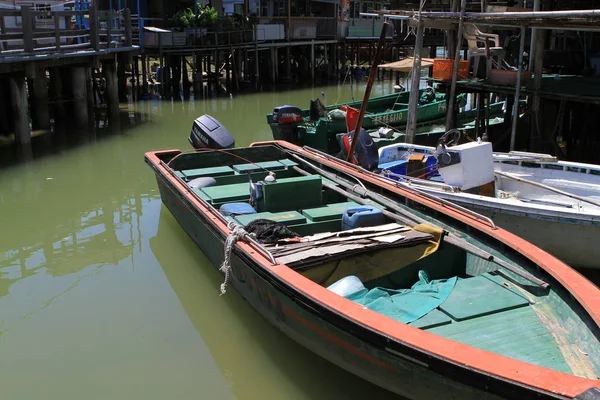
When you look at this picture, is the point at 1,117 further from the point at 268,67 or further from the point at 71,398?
the point at 268,67

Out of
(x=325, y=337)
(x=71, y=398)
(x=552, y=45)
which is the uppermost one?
(x=552, y=45)

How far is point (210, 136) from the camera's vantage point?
10.9 meters

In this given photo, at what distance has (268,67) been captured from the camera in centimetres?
3244

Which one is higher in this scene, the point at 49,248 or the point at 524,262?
the point at 524,262

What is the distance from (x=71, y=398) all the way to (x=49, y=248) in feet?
13.2

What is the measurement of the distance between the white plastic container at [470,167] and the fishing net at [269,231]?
290 cm

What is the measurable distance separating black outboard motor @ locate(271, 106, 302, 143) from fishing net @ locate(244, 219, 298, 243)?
7750 millimetres

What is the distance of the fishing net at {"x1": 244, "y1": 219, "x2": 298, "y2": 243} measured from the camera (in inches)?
255

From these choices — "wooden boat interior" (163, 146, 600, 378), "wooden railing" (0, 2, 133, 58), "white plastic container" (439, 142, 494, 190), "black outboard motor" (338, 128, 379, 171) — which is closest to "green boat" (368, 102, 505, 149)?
"black outboard motor" (338, 128, 379, 171)

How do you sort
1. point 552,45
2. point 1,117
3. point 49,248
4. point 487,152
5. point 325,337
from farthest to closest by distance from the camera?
point 552,45, point 1,117, point 49,248, point 487,152, point 325,337

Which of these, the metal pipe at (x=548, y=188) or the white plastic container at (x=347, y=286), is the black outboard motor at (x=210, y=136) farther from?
the white plastic container at (x=347, y=286)

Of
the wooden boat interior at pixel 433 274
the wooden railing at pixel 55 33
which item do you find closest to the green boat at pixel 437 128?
the wooden boat interior at pixel 433 274

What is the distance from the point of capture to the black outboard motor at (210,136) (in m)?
10.9

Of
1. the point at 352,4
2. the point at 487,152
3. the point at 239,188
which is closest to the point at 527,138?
the point at 487,152
